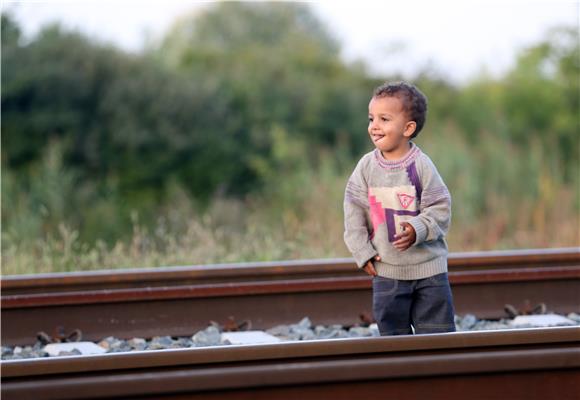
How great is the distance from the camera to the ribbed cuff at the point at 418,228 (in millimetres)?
4227

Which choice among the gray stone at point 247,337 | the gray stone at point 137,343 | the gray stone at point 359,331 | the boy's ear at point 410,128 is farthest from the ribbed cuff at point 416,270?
the gray stone at point 137,343

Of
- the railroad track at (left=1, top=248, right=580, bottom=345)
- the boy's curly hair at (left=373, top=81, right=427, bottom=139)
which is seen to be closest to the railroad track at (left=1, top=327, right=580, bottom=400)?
the boy's curly hair at (left=373, top=81, right=427, bottom=139)

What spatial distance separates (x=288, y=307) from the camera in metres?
6.17

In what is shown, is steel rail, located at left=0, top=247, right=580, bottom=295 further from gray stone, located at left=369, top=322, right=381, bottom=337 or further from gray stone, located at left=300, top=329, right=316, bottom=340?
gray stone, located at left=300, top=329, right=316, bottom=340

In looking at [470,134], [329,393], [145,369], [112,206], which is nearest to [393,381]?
→ [329,393]

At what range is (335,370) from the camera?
3.61 m

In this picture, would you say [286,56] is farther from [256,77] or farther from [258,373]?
[258,373]

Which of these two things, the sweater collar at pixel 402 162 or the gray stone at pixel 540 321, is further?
the gray stone at pixel 540 321

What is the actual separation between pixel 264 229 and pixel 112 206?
3.25 m

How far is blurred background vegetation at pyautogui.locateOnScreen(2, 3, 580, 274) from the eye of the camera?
9.43m

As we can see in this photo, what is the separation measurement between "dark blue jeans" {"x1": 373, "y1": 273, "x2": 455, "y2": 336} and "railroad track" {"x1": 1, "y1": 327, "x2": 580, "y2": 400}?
24.8 inches

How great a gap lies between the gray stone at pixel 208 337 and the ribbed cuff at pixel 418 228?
1743mm

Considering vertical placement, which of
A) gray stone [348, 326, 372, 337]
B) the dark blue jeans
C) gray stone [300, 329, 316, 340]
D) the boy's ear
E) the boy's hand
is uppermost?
the boy's ear

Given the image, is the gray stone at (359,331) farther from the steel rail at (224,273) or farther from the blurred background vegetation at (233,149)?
the blurred background vegetation at (233,149)
